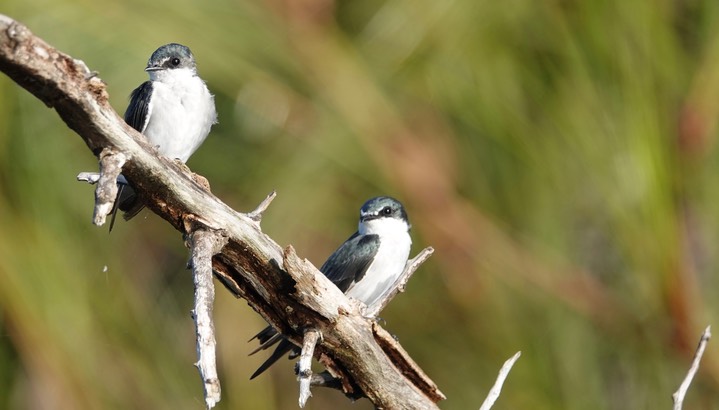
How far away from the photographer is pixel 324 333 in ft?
6.84

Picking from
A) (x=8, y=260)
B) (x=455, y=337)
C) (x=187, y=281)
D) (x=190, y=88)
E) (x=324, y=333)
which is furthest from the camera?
(x=187, y=281)

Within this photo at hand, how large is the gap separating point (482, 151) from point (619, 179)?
1.68ft

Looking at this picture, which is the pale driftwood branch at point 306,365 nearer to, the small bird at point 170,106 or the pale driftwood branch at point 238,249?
the pale driftwood branch at point 238,249

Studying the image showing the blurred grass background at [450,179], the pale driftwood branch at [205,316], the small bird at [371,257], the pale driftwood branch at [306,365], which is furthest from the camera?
the small bird at [371,257]

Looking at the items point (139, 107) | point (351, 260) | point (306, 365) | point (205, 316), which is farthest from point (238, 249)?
point (351, 260)

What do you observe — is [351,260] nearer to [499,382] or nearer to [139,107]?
[139,107]

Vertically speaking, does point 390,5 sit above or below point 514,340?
above

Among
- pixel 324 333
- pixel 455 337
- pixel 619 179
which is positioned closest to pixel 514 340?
pixel 455 337

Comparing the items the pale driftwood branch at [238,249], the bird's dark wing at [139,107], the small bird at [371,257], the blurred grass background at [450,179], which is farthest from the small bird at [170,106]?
the pale driftwood branch at [238,249]

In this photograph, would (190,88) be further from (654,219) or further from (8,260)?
(654,219)

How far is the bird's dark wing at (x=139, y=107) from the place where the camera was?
3.18m

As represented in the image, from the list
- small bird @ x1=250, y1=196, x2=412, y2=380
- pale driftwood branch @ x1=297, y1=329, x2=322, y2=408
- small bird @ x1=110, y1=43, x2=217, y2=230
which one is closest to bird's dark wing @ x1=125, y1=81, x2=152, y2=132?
small bird @ x1=110, y1=43, x2=217, y2=230

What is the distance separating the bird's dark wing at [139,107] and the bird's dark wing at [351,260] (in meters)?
0.84

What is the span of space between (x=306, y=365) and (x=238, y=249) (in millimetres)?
268
